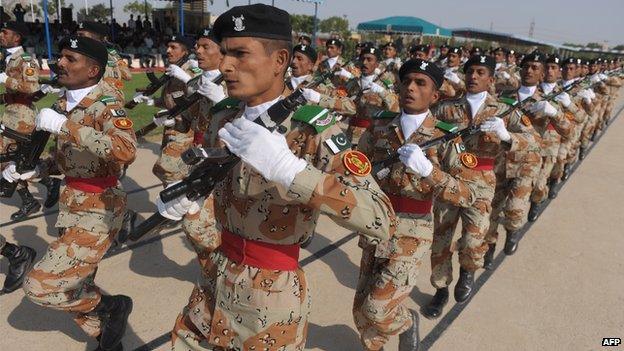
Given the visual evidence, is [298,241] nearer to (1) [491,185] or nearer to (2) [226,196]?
(2) [226,196]

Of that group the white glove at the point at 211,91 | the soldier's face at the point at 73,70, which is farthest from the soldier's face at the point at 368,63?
the soldier's face at the point at 73,70

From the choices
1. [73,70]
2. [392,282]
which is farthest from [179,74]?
[392,282]

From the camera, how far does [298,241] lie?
208 cm

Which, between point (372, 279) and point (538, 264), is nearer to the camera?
point (372, 279)

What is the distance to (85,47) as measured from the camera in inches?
125

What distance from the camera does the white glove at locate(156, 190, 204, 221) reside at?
6.40 feet

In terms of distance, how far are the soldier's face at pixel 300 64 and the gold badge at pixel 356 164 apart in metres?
5.59

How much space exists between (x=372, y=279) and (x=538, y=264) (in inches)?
115

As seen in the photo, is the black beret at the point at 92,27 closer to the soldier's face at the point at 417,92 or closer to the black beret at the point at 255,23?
the soldier's face at the point at 417,92

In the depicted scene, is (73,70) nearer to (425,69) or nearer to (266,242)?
(266,242)

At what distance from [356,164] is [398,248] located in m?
1.59

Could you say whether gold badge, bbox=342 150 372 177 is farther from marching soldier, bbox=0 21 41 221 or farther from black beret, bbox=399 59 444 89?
marching soldier, bbox=0 21 41 221

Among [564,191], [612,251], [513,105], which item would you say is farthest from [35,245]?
[564,191]

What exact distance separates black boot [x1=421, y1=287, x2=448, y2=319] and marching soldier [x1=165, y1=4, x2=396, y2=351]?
237cm
